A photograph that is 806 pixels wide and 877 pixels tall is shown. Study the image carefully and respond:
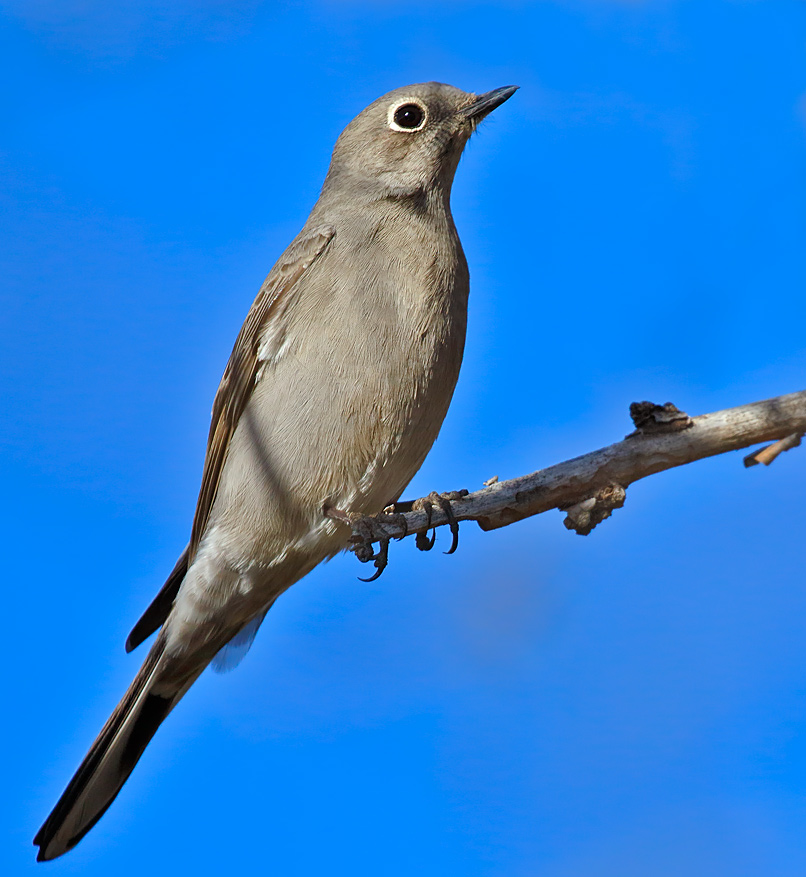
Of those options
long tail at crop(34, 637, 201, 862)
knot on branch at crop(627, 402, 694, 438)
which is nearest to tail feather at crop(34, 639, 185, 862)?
long tail at crop(34, 637, 201, 862)

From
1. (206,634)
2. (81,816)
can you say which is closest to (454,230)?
(206,634)

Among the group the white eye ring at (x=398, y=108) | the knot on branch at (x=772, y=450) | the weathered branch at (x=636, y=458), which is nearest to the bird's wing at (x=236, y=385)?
the white eye ring at (x=398, y=108)

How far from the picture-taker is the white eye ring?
5.56 metres

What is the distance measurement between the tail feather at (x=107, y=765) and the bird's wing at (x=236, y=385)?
27 cm

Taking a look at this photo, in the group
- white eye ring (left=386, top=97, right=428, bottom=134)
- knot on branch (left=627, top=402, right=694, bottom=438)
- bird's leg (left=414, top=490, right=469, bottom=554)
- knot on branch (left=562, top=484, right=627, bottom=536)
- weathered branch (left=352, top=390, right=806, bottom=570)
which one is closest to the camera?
weathered branch (left=352, top=390, right=806, bottom=570)

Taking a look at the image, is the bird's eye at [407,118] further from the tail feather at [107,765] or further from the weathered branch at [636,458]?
the tail feather at [107,765]

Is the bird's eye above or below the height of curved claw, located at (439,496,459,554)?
above

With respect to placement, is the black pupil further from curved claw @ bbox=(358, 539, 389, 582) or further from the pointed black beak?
curved claw @ bbox=(358, 539, 389, 582)

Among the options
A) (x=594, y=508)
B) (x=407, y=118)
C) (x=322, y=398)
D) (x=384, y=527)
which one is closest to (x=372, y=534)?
(x=384, y=527)

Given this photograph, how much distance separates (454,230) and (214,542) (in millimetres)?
2437

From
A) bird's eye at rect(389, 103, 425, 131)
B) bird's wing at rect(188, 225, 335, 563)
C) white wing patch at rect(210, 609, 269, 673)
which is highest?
bird's eye at rect(389, 103, 425, 131)

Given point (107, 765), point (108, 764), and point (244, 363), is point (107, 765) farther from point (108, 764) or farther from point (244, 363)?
point (244, 363)

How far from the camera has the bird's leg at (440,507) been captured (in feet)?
15.2

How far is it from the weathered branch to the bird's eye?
2.54m
